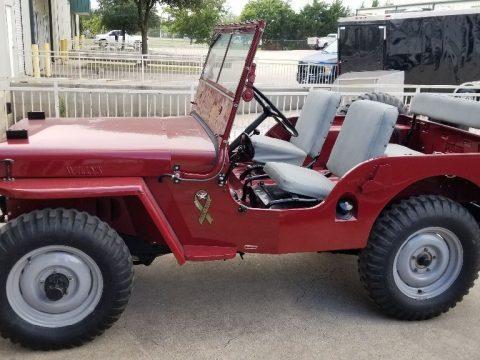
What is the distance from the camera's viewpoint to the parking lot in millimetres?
3023

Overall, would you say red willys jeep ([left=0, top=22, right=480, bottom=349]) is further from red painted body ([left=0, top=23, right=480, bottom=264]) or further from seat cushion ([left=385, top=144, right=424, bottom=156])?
seat cushion ([left=385, top=144, right=424, bottom=156])

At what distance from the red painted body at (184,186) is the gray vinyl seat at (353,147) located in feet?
0.70

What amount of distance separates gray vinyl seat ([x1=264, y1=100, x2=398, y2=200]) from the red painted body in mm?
214

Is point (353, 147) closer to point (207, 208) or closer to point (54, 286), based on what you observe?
point (207, 208)

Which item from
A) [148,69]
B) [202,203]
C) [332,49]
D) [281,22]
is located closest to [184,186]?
[202,203]

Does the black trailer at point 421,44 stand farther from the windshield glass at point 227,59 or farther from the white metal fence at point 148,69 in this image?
the windshield glass at point 227,59

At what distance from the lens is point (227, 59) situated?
141 inches

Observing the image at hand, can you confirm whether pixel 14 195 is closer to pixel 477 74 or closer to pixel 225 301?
pixel 225 301

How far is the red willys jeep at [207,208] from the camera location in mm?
2850

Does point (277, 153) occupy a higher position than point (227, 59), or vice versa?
point (227, 59)

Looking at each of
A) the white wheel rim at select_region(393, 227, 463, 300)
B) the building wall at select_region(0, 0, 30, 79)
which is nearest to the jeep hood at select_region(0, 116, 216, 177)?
the white wheel rim at select_region(393, 227, 463, 300)

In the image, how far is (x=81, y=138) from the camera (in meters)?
3.15

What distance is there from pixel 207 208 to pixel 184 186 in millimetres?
187

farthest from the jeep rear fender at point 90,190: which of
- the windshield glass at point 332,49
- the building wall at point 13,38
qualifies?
the windshield glass at point 332,49
